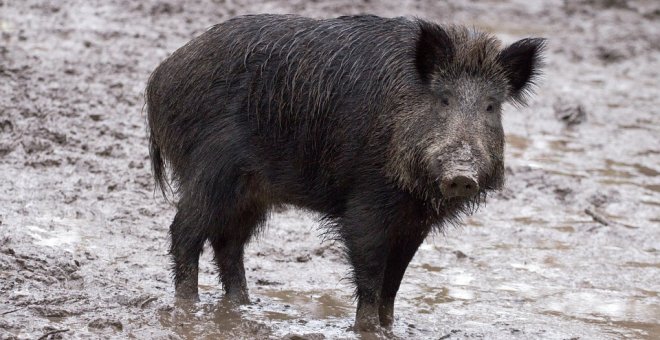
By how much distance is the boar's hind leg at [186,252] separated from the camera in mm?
5969

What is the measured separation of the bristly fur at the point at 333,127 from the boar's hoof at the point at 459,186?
159mm

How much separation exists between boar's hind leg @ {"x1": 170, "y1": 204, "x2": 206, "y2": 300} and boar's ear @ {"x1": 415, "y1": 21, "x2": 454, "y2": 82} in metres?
1.52

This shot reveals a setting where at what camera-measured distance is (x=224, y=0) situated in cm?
1445

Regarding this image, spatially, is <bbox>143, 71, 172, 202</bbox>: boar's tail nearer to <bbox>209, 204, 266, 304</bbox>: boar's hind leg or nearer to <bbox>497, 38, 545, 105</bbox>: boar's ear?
<bbox>209, 204, 266, 304</bbox>: boar's hind leg

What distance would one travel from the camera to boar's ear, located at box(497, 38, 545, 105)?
5.51 meters

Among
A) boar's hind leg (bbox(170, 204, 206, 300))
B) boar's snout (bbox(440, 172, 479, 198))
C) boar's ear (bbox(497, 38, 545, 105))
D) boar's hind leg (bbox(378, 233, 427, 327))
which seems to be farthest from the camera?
boar's hind leg (bbox(170, 204, 206, 300))

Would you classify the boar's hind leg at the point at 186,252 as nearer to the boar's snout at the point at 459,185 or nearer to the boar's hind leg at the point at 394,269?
the boar's hind leg at the point at 394,269

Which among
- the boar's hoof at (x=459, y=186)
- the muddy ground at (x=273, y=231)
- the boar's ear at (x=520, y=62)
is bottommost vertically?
the muddy ground at (x=273, y=231)

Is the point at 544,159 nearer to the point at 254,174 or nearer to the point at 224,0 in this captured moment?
the point at 254,174

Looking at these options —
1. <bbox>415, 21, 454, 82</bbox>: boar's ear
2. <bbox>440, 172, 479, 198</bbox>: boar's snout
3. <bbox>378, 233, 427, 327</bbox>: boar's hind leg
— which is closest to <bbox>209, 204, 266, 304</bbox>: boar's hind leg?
<bbox>378, 233, 427, 327</bbox>: boar's hind leg

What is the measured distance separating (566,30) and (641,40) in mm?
1126

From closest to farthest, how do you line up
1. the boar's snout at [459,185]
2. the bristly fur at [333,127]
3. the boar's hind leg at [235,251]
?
the boar's snout at [459,185] → the bristly fur at [333,127] → the boar's hind leg at [235,251]

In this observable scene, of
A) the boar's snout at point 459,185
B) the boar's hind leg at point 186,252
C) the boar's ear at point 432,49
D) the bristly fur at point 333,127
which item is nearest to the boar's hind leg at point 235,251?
the bristly fur at point 333,127

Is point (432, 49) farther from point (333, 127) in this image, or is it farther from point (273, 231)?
point (273, 231)
